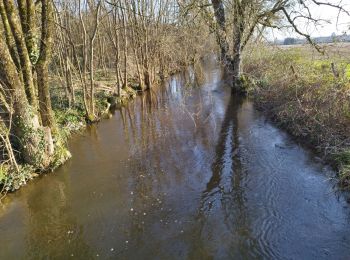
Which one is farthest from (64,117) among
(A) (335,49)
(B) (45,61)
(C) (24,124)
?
(A) (335,49)

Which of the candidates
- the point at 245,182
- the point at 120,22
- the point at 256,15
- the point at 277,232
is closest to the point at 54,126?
the point at 245,182

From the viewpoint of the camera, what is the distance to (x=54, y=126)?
11680 mm

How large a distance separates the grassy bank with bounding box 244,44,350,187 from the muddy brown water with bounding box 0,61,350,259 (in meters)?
0.62

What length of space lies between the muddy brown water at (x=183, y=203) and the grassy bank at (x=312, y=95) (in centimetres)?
62

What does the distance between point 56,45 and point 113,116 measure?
4927 mm

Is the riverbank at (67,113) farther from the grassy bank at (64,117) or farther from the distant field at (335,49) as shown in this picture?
A: the distant field at (335,49)

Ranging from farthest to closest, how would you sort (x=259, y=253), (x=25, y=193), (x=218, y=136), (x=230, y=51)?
(x=230, y=51) < (x=218, y=136) < (x=25, y=193) < (x=259, y=253)

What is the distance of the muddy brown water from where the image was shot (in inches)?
273

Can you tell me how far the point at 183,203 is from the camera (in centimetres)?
855

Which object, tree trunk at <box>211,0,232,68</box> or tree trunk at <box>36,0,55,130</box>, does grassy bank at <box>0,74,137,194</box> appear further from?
tree trunk at <box>211,0,232,68</box>

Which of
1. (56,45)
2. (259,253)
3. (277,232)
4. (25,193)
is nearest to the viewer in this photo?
(259,253)

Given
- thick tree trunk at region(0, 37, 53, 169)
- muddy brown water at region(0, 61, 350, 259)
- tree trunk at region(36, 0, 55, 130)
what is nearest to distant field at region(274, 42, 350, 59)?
muddy brown water at region(0, 61, 350, 259)

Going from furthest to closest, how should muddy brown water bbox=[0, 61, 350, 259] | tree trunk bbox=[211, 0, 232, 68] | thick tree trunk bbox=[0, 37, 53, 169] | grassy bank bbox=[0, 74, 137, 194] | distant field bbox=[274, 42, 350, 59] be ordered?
tree trunk bbox=[211, 0, 232, 68]
distant field bbox=[274, 42, 350, 59]
thick tree trunk bbox=[0, 37, 53, 169]
grassy bank bbox=[0, 74, 137, 194]
muddy brown water bbox=[0, 61, 350, 259]

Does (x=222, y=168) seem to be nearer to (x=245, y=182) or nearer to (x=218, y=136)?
(x=245, y=182)
